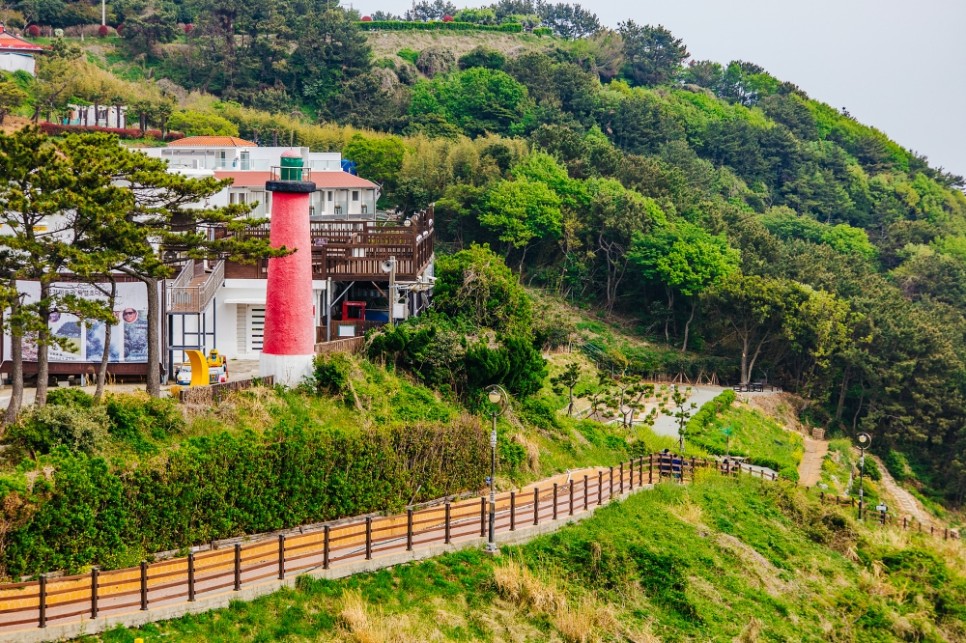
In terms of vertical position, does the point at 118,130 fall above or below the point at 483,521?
above

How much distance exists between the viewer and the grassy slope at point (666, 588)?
21.2m

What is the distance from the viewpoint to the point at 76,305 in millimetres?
23953

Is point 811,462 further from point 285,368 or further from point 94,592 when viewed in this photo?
point 94,592

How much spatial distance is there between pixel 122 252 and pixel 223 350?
9.02 meters

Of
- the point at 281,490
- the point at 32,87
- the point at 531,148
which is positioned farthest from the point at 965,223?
the point at 281,490

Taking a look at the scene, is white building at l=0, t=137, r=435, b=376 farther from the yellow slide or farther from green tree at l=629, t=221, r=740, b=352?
green tree at l=629, t=221, r=740, b=352

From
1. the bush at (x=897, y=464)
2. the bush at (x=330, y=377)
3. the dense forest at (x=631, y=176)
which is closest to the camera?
the bush at (x=330, y=377)

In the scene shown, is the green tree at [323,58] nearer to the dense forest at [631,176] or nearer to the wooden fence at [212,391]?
the dense forest at [631,176]

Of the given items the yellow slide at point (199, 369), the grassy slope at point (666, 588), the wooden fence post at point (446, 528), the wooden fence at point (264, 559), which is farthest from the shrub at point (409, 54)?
the wooden fence post at point (446, 528)

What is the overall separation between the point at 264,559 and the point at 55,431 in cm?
422

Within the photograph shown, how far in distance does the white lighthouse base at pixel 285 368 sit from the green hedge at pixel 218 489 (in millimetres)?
3205

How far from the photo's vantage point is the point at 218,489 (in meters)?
23.0

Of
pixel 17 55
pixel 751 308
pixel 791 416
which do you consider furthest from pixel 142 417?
pixel 17 55

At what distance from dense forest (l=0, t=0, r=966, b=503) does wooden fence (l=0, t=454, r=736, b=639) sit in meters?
6.69
